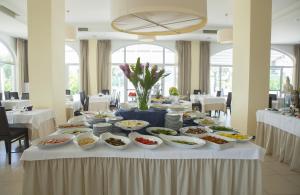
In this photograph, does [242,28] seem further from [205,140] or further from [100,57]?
[100,57]

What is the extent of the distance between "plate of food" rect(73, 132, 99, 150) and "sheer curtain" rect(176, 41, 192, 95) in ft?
29.0

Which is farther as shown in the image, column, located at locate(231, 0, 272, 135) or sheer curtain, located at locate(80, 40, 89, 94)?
sheer curtain, located at locate(80, 40, 89, 94)

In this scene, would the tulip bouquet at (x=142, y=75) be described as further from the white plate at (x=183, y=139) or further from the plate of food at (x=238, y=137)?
the plate of food at (x=238, y=137)

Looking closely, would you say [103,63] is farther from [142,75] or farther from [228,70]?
[142,75]

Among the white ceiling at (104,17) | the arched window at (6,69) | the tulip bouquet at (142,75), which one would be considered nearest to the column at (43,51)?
the white ceiling at (104,17)

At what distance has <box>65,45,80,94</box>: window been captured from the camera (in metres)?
10.9

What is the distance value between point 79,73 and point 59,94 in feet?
19.0

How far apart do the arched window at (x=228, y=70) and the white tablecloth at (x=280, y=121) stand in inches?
292

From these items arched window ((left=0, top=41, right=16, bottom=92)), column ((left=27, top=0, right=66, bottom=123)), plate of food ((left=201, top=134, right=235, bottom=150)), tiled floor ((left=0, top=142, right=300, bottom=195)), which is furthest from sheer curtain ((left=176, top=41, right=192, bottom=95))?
plate of food ((left=201, top=134, right=235, bottom=150))

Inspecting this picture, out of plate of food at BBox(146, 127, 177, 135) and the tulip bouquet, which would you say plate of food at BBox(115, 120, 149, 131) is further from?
the tulip bouquet

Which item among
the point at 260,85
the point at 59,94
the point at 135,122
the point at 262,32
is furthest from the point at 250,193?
the point at 59,94

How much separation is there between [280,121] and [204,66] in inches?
293

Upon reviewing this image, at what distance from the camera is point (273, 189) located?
9.37 ft

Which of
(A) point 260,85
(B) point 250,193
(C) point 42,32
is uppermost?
(C) point 42,32
